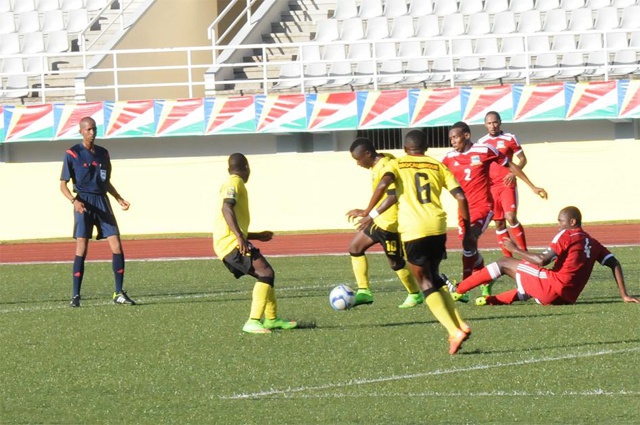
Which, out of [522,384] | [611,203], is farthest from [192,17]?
[522,384]

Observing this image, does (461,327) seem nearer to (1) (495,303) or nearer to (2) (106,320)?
(1) (495,303)

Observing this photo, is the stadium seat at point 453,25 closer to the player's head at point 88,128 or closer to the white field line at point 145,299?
the white field line at point 145,299

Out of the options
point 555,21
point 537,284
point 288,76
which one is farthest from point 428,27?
point 537,284

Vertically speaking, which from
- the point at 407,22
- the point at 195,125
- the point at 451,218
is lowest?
the point at 451,218

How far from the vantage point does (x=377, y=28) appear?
3103 cm

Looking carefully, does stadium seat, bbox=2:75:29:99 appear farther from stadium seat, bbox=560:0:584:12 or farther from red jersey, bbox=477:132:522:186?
red jersey, bbox=477:132:522:186

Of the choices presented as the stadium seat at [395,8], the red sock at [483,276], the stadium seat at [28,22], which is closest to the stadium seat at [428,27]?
the stadium seat at [395,8]

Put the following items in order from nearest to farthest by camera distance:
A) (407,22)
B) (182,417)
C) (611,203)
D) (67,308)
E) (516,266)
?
1. (182,417)
2. (516,266)
3. (67,308)
4. (611,203)
5. (407,22)

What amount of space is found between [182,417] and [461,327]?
2.85m

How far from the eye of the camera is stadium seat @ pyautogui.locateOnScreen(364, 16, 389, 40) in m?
30.9

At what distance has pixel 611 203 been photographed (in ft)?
86.6

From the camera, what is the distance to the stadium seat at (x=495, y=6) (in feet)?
101

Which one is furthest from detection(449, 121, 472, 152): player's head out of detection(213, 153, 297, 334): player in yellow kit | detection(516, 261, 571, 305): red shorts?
detection(213, 153, 297, 334): player in yellow kit

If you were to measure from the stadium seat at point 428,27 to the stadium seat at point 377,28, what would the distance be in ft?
2.78
